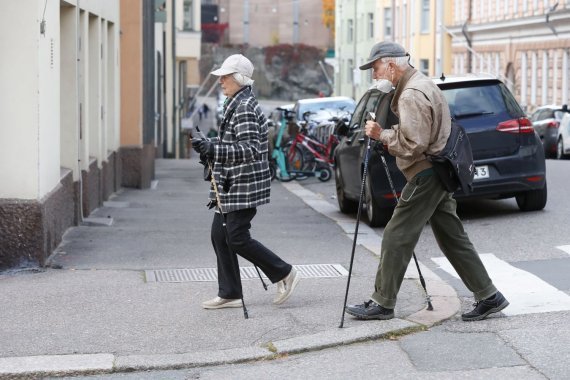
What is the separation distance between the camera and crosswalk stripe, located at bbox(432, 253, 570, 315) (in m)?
8.69

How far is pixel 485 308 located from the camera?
330 inches

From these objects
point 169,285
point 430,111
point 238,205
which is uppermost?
point 430,111

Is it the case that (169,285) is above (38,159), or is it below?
below

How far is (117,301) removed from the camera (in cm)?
934

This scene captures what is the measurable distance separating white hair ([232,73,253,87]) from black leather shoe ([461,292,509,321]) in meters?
2.09

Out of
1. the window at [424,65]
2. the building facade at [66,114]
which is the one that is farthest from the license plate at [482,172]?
the window at [424,65]

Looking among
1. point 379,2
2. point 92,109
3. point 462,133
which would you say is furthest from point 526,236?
point 379,2

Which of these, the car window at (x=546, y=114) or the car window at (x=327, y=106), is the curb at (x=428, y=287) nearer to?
the car window at (x=327, y=106)

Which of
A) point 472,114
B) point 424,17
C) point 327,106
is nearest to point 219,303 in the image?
point 472,114

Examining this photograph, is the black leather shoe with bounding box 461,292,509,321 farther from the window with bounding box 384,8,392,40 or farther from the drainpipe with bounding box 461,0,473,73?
the window with bounding box 384,8,392,40

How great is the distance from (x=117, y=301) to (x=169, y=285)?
82 cm

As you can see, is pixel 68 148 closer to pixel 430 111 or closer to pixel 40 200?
pixel 40 200

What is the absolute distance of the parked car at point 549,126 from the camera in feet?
126

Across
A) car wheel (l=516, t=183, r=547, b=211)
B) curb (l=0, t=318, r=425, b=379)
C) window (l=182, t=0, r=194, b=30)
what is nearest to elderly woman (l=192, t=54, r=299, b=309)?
curb (l=0, t=318, r=425, b=379)
